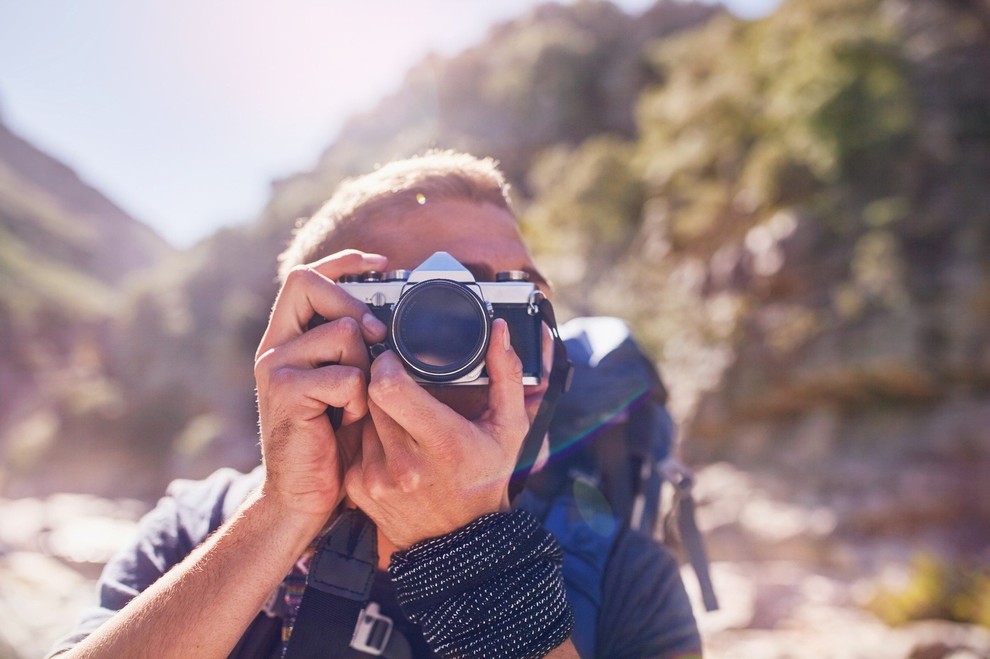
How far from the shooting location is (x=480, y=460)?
0.98 m

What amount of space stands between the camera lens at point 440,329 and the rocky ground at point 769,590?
236 cm

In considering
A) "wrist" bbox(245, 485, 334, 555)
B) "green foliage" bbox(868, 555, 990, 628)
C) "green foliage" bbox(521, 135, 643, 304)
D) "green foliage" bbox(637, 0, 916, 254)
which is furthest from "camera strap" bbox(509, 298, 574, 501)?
"green foliage" bbox(521, 135, 643, 304)

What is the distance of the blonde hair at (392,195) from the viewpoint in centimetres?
138

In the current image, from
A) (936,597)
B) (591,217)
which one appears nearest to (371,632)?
(936,597)

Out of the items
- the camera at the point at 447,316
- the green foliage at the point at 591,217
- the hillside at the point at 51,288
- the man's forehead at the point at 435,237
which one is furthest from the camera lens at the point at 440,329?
the hillside at the point at 51,288

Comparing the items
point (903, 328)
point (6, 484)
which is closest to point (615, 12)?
point (903, 328)

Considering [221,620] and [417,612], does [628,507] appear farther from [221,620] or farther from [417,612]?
[221,620]

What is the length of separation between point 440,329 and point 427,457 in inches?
10.5

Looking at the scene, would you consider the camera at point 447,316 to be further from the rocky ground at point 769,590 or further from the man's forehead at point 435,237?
the rocky ground at point 769,590

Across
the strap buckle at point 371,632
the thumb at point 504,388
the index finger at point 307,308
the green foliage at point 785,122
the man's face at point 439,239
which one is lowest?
the strap buckle at point 371,632

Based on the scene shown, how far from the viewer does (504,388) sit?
41.6 inches

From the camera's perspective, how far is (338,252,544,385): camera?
111 centimetres

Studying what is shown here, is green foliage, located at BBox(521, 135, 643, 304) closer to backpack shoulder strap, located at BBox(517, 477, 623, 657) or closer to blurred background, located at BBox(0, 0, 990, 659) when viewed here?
blurred background, located at BBox(0, 0, 990, 659)

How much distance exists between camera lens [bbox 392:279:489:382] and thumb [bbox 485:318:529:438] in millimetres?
35
